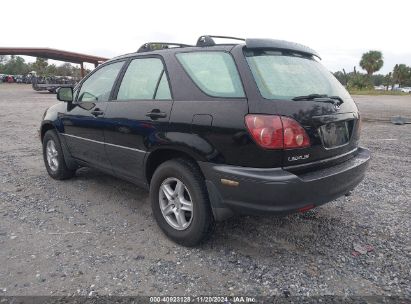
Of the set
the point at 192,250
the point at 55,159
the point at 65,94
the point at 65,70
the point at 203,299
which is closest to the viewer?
the point at 203,299

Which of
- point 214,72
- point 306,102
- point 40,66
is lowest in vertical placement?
point 306,102

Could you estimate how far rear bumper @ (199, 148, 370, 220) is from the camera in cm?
248

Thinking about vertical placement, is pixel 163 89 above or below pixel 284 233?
above

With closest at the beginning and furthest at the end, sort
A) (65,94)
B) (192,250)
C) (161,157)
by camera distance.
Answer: (192,250)
(161,157)
(65,94)

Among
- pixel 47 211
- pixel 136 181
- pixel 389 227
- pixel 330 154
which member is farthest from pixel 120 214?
pixel 389 227

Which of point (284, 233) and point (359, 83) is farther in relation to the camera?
point (359, 83)

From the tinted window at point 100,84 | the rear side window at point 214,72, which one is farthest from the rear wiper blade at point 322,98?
the tinted window at point 100,84

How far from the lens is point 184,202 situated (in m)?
3.05

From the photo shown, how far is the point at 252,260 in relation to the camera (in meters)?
2.86

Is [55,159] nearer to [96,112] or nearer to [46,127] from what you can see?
[46,127]

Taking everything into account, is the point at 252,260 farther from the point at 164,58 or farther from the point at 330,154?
the point at 164,58

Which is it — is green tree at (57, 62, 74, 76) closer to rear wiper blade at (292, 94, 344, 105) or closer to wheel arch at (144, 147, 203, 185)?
wheel arch at (144, 147, 203, 185)

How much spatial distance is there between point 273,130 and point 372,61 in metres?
62.2

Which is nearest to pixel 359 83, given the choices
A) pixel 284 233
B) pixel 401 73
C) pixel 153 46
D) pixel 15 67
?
pixel 401 73
